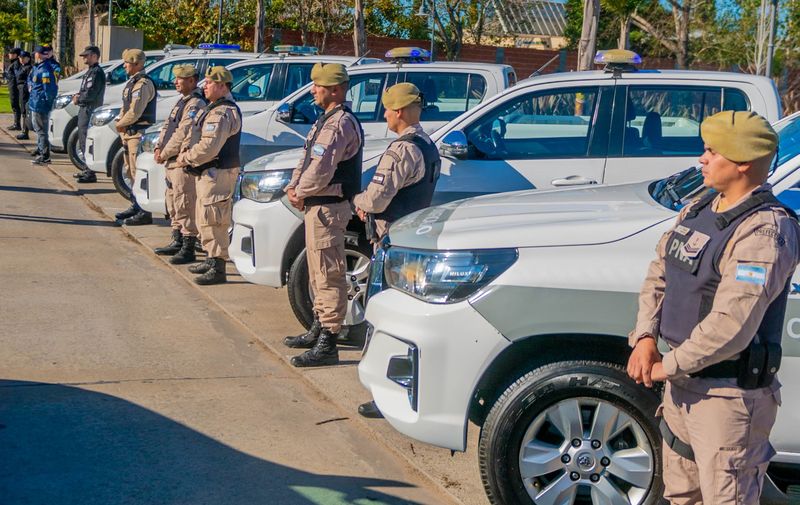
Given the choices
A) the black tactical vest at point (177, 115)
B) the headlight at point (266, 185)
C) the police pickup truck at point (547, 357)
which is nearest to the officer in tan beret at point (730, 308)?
the police pickup truck at point (547, 357)

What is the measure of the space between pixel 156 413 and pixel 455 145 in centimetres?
257

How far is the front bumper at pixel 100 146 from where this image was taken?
13070 millimetres

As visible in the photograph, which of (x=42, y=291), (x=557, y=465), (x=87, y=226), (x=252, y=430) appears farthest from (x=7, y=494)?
(x=87, y=226)

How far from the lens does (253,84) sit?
13.8m

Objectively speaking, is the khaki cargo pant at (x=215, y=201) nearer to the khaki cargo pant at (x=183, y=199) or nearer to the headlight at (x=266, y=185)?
the khaki cargo pant at (x=183, y=199)

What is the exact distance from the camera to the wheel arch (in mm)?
4168

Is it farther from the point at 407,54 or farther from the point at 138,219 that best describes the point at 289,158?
the point at 138,219

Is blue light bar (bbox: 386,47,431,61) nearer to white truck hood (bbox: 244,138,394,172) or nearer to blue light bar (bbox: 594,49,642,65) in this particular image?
white truck hood (bbox: 244,138,394,172)

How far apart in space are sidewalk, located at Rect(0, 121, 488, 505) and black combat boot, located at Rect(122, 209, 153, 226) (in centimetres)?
9

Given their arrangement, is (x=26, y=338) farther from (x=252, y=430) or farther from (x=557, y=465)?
(x=557, y=465)

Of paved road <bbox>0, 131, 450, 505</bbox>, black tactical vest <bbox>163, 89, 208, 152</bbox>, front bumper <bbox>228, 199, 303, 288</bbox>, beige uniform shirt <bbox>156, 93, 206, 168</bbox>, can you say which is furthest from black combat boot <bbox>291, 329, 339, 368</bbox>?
black tactical vest <bbox>163, 89, 208, 152</bbox>

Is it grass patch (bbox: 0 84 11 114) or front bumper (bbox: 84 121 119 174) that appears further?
grass patch (bbox: 0 84 11 114)

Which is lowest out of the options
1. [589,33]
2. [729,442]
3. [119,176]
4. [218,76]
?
[119,176]

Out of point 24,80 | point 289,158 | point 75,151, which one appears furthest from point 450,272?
point 24,80
